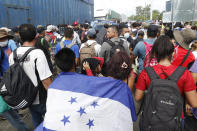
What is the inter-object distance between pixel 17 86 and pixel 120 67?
1.21 m

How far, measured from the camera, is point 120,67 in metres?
1.60

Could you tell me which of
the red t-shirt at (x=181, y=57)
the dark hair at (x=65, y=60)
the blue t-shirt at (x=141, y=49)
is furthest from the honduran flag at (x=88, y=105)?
the blue t-shirt at (x=141, y=49)

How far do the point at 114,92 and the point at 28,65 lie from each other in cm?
112

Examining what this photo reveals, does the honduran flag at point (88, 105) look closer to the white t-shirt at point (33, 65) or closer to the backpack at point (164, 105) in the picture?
the backpack at point (164, 105)

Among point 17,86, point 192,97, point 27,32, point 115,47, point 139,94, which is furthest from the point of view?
point 115,47

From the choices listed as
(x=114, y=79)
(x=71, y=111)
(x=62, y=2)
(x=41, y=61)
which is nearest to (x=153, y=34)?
(x=114, y=79)

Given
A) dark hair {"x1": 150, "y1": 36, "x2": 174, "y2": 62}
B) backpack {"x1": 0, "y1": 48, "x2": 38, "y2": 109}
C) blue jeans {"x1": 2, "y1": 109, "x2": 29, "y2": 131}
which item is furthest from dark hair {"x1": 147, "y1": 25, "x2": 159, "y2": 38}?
blue jeans {"x1": 2, "y1": 109, "x2": 29, "y2": 131}

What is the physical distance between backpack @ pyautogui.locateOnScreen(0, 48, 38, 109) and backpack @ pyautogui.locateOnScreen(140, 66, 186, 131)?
138 cm

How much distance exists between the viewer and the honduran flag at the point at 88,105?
138 centimetres

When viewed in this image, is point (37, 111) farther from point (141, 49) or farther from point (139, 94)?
point (141, 49)

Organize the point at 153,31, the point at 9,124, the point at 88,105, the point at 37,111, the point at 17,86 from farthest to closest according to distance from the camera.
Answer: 1. the point at 9,124
2. the point at 153,31
3. the point at 37,111
4. the point at 17,86
5. the point at 88,105

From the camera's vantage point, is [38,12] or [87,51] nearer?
[87,51]

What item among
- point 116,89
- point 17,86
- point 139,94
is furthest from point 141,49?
point 17,86

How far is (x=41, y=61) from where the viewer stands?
1944mm
